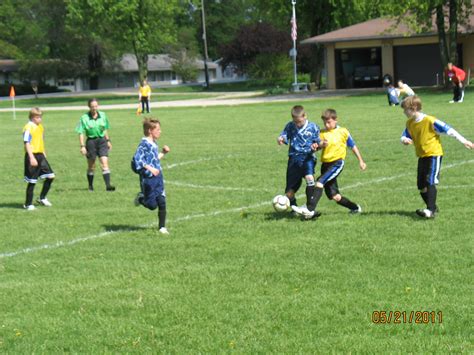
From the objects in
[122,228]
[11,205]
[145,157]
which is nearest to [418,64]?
[11,205]

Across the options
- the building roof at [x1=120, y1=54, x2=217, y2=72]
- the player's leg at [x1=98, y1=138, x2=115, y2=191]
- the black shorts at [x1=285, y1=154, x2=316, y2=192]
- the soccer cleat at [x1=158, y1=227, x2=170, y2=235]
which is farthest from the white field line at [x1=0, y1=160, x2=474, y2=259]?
the building roof at [x1=120, y1=54, x2=217, y2=72]

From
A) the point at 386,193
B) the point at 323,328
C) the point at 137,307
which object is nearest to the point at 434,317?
the point at 323,328

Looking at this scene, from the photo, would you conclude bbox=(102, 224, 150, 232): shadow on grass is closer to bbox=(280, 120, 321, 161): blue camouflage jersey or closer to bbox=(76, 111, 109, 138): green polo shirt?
bbox=(280, 120, 321, 161): blue camouflage jersey

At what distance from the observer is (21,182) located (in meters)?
17.6

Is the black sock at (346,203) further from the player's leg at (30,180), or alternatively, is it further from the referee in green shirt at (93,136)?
the referee in green shirt at (93,136)

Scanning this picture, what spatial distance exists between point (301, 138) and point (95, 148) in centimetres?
574

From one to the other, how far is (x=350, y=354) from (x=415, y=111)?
5.59m

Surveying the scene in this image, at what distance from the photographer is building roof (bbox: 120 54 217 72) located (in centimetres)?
11088

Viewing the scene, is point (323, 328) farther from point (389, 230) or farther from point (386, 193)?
point (386, 193)

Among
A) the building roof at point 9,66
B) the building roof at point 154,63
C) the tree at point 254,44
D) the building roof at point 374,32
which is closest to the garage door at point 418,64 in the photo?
the building roof at point 374,32

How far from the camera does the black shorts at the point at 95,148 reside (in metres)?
16.1

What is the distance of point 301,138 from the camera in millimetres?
11602

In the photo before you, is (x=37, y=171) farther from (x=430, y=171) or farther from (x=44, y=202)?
(x=430, y=171)

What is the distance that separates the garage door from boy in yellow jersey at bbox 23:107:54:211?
156ft
